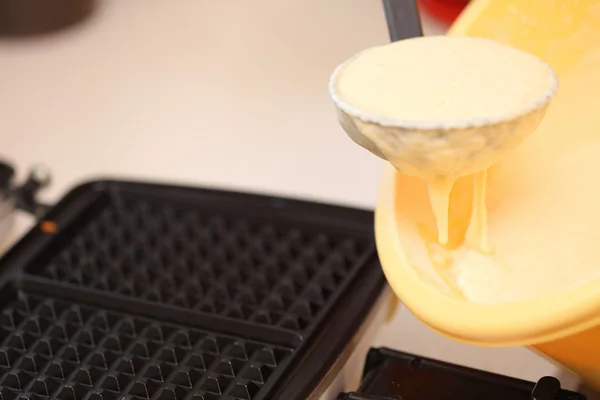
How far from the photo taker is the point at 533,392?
61 centimetres

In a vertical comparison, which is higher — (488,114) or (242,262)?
(488,114)

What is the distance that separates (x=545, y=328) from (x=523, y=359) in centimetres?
34

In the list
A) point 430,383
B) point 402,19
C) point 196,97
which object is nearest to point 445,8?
point 196,97

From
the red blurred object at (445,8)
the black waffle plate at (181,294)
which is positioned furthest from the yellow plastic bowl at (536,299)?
the red blurred object at (445,8)

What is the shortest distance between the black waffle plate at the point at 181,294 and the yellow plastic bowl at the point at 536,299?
156 millimetres

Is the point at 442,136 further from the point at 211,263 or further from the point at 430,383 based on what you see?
the point at 211,263

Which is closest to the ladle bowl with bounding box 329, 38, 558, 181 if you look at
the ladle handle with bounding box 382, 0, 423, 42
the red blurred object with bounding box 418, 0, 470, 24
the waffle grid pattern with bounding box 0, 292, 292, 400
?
the ladle handle with bounding box 382, 0, 423, 42

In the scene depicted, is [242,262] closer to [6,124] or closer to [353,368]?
[353,368]

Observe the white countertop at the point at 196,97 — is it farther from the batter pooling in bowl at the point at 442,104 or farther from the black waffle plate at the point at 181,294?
the batter pooling in bowl at the point at 442,104

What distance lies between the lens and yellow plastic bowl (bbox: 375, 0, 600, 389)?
48 cm

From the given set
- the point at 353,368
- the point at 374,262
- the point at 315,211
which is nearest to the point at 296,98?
the point at 315,211

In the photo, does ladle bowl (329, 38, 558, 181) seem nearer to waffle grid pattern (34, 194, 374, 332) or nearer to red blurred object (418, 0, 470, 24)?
waffle grid pattern (34, 194, 374, 332)

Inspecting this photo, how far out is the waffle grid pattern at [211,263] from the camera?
789mm

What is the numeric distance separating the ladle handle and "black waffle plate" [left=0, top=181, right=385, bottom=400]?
0.78 ft
